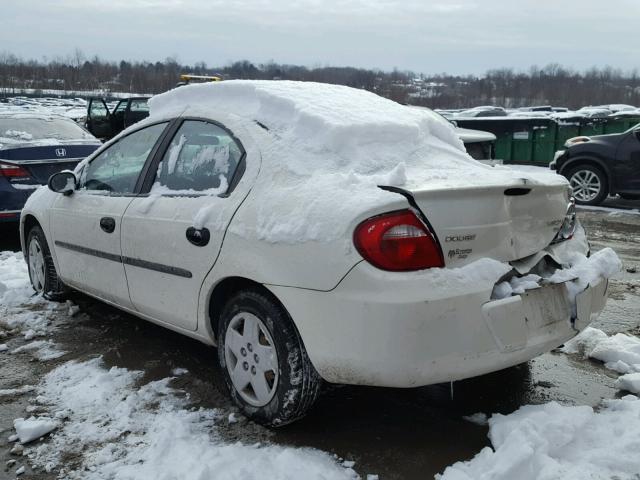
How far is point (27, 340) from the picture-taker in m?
4.37

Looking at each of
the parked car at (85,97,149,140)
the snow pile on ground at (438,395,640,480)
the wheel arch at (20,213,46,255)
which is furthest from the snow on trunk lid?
the parked car at (85,97,149,140)

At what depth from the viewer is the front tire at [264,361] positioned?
2789 millimetres

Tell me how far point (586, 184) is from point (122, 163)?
28.0ft

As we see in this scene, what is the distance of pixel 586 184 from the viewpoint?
10.4 metres

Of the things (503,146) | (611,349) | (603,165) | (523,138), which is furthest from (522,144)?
(611,349)

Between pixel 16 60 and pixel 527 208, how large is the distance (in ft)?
453

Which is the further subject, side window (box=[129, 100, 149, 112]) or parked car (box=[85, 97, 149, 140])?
side window (box=[129, 100, 149, 112])

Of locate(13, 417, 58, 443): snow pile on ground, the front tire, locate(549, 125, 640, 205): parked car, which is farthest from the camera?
locate(549, 125, 640, 205): parked car

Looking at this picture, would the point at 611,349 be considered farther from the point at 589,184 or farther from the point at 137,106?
the point at 137,106

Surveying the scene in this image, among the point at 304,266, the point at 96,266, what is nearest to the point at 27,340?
the point at 96,266

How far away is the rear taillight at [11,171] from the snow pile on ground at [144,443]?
12.9 ft

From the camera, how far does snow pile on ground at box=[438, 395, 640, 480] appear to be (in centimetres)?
244

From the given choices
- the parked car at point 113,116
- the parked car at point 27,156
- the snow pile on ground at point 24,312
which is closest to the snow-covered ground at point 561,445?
the snow pile on ground at point 24,312

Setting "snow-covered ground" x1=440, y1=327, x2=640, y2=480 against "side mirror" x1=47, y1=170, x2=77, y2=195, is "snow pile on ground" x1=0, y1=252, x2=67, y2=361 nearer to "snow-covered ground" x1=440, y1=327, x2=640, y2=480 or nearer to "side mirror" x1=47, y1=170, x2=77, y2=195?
"side mirror" x1=47, y1=170, x2=77, y2=195
